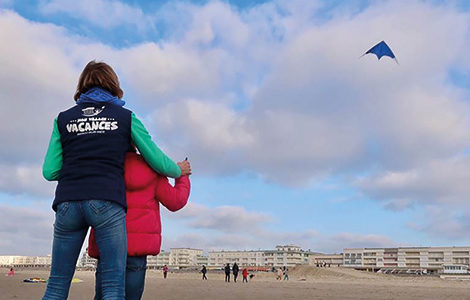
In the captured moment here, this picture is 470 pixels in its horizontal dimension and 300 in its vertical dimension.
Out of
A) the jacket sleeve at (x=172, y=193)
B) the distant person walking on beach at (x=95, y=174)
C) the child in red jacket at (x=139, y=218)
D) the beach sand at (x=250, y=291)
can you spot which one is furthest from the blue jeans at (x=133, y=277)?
the beach sand at (x=250, y=291)

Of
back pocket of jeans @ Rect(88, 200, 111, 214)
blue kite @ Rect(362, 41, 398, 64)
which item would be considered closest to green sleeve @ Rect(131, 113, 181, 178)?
back pocket of jeans @ Rect(88, 200, 111, 214)

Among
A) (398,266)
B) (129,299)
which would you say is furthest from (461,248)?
(129,299)

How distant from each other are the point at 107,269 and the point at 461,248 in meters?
202

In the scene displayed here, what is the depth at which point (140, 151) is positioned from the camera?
316cm

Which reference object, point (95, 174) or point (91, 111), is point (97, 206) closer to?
point (95, 174)

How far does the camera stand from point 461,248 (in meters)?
182

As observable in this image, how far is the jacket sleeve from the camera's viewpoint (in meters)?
3.26

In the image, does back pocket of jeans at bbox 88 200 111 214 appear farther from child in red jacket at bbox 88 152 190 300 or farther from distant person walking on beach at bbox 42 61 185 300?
child in red jacket at bbox 88 152 190 300

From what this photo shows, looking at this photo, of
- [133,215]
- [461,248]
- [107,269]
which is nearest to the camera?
[107,269]

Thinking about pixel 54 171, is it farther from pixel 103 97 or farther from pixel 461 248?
pixel 461 248

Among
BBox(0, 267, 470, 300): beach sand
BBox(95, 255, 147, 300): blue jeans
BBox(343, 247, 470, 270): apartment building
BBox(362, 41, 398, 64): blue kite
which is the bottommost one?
BBox(343, 247, 470, 270): apartment building

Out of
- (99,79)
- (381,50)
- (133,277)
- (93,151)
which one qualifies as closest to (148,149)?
(93,151)

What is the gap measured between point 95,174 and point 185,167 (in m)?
0.72

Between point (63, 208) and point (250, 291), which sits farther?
point (250, 291)
